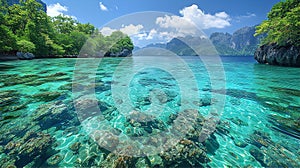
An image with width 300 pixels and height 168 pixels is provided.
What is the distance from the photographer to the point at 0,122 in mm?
5082

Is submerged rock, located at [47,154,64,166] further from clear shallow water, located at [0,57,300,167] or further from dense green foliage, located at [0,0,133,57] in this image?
dense green foliage, located at [0,0,133,57]

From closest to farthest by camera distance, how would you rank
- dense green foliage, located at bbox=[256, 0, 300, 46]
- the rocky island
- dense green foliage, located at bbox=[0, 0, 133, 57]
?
1. dense green foliage, located at bbox=[256, 0, 300, 46]
2. the rocky island
3. dense green foliage, located at bbox=[0, 0, 133, 57]

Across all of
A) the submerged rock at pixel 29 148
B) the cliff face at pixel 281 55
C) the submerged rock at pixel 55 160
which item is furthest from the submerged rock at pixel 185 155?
the cliff face at pixel 281 55

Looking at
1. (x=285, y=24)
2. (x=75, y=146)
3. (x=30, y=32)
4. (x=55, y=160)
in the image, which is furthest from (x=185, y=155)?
(x=30, y=32)

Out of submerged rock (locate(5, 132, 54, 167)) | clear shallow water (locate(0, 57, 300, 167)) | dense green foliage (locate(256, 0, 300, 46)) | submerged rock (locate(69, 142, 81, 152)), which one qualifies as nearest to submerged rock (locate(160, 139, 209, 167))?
clear shallow water (locate(0, 57, 300, 167))

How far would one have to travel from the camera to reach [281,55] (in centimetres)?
2927

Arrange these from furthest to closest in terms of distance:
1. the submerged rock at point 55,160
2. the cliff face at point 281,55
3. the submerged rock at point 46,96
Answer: the cliff face at point 281,55
the submerged rock at point 46,96
the submerged rock at point 55,160

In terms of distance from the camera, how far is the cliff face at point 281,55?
87.3 feet

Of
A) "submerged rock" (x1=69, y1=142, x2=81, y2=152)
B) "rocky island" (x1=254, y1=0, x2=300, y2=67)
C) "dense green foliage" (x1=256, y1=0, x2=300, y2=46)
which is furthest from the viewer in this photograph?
"rocky island" (x1=254, y1=0, x2=300, y2=67)

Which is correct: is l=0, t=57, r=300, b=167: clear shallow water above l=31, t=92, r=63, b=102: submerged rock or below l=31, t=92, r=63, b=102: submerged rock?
below

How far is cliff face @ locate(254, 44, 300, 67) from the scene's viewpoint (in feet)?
87.3

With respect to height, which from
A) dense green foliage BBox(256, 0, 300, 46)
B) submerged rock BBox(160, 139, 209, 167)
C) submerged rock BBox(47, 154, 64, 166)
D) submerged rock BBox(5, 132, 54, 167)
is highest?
dense green foliage BBox(256, 0, 300, 46)

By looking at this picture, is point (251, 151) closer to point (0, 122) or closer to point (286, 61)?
point (0, 122)

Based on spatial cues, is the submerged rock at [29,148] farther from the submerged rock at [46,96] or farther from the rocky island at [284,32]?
the rocky island at [284,32]
